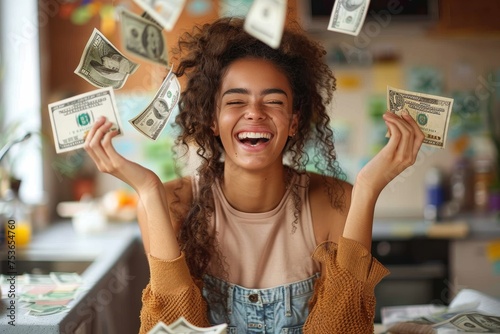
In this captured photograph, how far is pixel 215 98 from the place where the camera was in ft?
5.43

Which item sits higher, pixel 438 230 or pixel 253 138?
pixel 253 138

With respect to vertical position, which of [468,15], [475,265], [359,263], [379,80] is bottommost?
[475,265]

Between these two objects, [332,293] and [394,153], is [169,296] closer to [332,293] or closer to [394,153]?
[332,293]

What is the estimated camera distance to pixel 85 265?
2918 millimetres

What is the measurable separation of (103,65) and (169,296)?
0.54 metres

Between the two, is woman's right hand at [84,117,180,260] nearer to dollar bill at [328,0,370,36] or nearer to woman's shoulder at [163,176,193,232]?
woman's shoulder at [163,176,193,232]

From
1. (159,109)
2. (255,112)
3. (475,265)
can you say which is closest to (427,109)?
(255,112)

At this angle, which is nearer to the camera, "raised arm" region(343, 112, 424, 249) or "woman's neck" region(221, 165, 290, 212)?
"raised arm" region(343, 112, 424, 249)

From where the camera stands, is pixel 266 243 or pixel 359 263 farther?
pixel 266 243

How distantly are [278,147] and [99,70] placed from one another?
1.47 ft

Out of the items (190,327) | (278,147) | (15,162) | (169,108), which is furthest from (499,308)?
(15,162)

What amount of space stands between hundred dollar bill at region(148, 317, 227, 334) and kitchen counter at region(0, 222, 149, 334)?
405mm

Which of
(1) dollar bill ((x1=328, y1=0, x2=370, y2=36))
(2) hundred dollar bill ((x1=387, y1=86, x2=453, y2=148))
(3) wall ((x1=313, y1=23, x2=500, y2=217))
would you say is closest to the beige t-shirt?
(2) hundred dollar bill ((x1=387, y1=86, x2=453, y2=148))

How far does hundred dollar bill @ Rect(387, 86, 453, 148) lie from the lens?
152cm
